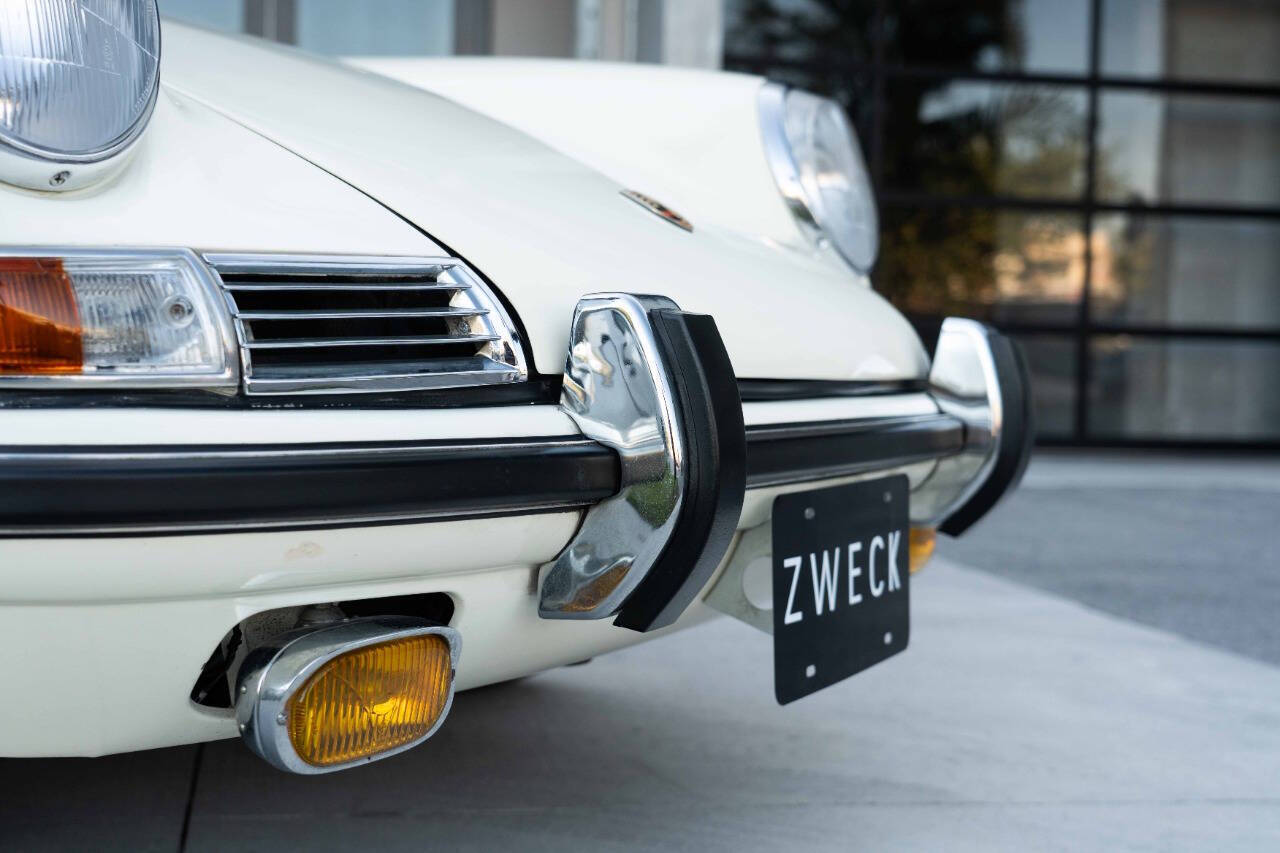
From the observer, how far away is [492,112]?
2.11 meters

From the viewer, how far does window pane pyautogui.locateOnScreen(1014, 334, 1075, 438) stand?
845cm

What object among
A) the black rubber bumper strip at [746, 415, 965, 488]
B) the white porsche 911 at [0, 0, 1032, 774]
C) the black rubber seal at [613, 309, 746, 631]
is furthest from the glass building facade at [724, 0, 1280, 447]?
the black rubber seal at [613, 309, 746, 631]

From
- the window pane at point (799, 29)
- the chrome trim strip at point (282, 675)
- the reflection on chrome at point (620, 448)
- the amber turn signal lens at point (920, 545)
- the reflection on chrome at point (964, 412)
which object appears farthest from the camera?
the window pane at point (799, 29)

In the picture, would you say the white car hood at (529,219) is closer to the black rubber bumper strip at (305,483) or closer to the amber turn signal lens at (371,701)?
the black rubber bumper strip at (305,483)

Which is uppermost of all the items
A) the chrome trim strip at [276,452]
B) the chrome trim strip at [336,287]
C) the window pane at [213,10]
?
the window pane at [213,10]

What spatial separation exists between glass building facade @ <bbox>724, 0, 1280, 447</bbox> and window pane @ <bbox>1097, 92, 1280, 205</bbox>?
12mm

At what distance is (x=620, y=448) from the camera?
1.27m

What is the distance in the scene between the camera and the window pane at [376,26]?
21.9ft

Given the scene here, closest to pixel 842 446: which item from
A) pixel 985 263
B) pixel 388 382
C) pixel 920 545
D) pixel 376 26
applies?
pixel 920 545

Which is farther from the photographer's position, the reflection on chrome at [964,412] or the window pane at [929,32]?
the window pane at [929,32]

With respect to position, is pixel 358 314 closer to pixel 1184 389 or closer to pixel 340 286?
pixel 340 286

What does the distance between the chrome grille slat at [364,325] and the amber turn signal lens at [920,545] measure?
2.98 feet

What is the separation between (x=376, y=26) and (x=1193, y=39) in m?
5.17

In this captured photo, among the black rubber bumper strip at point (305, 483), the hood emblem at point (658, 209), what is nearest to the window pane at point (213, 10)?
the hood emblem at point (658, 209)
